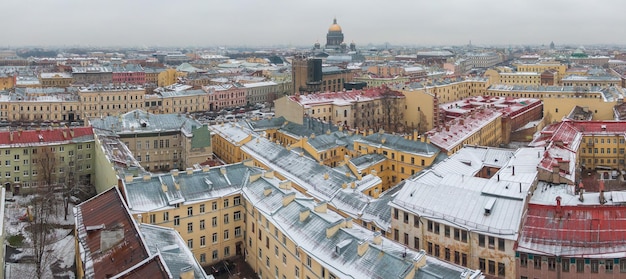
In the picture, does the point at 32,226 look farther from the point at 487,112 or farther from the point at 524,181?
the point at 487,112

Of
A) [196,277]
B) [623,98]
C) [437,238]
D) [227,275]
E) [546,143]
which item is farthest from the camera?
[623,98]

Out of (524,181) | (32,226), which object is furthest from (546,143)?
(32,226)

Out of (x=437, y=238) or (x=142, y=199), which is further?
(x=142, y=199)

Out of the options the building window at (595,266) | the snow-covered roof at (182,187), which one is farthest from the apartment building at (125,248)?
the building window at (595,266)

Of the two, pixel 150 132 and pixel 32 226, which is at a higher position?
pixel 150 132

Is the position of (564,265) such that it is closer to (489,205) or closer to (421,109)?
(489,205)
